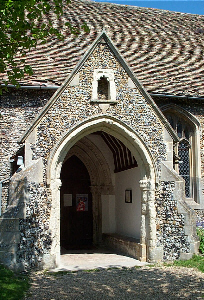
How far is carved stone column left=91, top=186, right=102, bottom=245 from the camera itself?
13555 millimetres

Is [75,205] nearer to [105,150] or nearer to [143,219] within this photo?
[105,150]

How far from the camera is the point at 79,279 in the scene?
8.35 meters

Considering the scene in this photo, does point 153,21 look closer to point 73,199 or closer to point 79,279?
point 73,199

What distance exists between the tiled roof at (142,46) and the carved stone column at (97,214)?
3.95 metres

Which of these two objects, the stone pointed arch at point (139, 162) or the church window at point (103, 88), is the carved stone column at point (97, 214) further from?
the church window at point (103, 88)

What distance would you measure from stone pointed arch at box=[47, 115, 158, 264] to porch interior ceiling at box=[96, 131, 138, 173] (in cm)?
164

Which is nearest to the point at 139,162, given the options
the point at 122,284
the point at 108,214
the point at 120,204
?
the point at 120,204

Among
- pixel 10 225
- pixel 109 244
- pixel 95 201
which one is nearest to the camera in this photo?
pixel 10 225

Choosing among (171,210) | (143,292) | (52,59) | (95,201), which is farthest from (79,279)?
(52,59)

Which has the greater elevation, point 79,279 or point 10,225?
point 10,225

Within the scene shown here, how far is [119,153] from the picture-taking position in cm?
1320

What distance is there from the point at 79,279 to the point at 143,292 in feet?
5.22

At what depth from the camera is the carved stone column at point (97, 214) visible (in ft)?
44.5

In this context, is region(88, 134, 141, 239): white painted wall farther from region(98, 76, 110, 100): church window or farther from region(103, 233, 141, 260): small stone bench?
region(98, 76, 110, 100): church window
